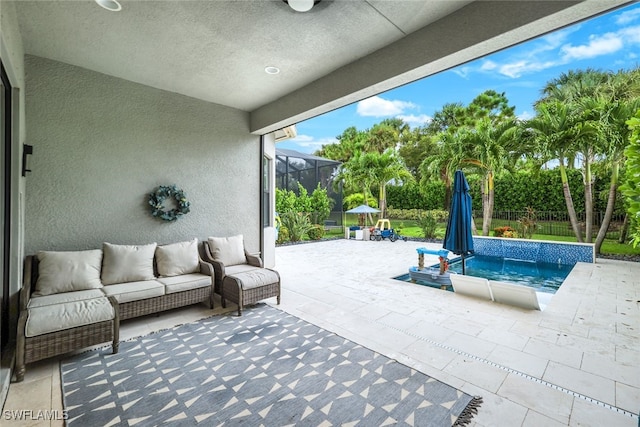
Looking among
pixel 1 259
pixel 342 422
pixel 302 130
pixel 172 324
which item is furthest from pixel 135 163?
pixel 302 130

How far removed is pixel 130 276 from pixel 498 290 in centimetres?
553

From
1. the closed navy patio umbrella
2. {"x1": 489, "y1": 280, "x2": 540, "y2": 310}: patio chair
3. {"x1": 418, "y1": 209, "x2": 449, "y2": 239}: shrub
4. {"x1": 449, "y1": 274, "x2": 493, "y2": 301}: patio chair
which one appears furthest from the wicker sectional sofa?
{"x1": 418, "y1": 209, "x2": 449, "y2": 239}: shrub

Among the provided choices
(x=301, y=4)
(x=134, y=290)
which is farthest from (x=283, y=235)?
(x=301, y=4)

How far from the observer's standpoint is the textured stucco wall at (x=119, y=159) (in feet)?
12.7

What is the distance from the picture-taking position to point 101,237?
4328 millimetres

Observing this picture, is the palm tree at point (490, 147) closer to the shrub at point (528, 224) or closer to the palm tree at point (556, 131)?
the palm tree at point (556, 131)

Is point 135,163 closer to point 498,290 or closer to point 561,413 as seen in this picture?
point 561,413

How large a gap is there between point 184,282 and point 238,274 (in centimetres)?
75

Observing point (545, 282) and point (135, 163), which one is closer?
point (135, 163)

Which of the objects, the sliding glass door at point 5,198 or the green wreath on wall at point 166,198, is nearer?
the sliding glass door at point 5,198

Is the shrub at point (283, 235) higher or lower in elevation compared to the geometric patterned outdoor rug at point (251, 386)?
higher

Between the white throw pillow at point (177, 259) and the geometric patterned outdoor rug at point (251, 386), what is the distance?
3.46ft

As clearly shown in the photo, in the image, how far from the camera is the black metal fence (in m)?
9.53

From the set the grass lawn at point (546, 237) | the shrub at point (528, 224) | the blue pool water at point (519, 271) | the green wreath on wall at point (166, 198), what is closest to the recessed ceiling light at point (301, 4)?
the green wreath on wall at point (166, 198)
